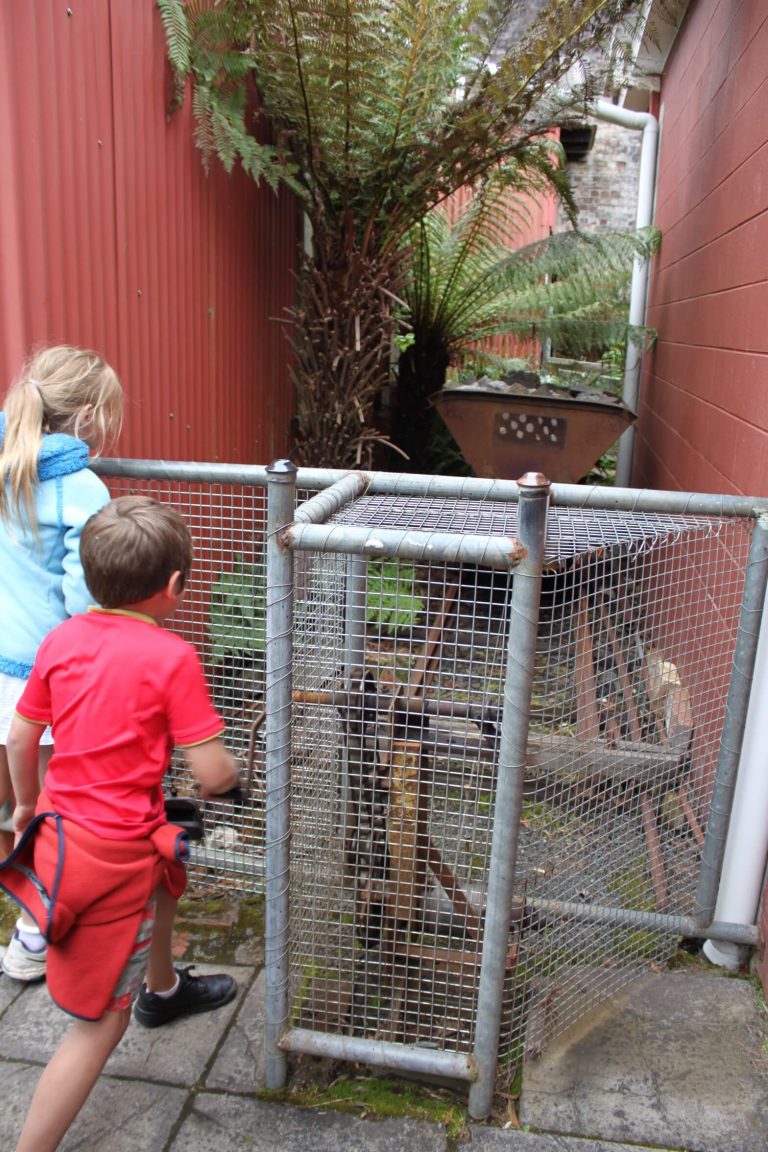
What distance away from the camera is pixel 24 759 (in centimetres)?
195

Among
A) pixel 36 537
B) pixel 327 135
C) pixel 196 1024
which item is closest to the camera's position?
pixel 36 537

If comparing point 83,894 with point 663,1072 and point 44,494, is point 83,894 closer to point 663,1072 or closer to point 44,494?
point 44,494

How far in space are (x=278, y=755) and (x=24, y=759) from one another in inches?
22.7

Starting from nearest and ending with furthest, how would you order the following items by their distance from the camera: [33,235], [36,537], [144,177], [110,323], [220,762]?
[220,762] < [36,537] < [33,235] < [110,323] < [144,177]

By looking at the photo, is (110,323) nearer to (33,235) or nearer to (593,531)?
(33,235)

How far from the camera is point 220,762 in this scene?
5.70 ft

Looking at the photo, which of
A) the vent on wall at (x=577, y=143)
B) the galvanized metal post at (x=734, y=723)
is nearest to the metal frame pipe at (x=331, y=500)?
the galvanized metal post at (x=734, y=723)

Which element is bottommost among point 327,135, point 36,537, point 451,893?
point 451,893

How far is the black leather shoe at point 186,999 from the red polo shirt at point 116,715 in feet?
2.73

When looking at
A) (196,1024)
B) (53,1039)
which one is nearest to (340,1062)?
(196,1024)

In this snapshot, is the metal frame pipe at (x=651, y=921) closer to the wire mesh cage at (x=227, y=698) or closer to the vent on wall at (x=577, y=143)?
the wire mesh cage at (x=227, y=698)

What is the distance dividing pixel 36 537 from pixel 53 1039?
1.33m

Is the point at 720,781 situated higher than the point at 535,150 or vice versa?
the point at 535,150

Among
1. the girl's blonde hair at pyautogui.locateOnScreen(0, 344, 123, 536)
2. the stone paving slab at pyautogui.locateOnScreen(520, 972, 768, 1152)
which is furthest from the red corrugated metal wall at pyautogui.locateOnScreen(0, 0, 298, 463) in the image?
the stone paving slab at pyautogui.locateOnScreen(520, 972, 768, 1152)
